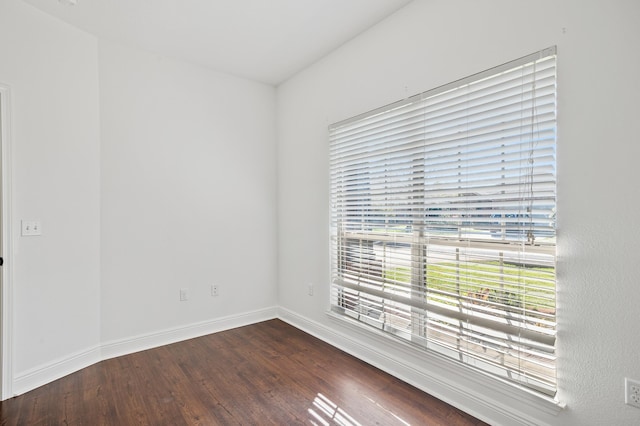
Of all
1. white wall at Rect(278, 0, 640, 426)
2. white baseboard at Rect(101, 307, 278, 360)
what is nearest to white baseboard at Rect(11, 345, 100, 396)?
white baseboard at Rect(101, 307, 278, 360)

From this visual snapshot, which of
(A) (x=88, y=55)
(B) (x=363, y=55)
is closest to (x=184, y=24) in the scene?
(A) (x=88, y=55)

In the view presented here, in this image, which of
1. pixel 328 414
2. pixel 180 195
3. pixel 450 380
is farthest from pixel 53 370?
pixel 450 380

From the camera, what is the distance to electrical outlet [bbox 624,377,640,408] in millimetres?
1435

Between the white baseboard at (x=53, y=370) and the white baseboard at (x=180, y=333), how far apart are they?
0.12m

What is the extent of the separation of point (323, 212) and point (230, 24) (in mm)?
1885

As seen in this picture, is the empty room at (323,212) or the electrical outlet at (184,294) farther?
the electrical outlet at (184,294)

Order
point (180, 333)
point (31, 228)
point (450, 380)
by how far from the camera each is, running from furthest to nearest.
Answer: point (180, 333) → point (31, 228) → point (450, 380)

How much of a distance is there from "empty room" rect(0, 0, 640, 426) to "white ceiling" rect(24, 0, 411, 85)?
0.07 ft

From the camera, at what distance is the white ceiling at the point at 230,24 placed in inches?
93.8

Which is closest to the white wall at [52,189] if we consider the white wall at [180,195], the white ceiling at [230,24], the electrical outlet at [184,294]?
the white wall at [180,195]

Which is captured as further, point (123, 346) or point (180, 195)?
point (180, 195)

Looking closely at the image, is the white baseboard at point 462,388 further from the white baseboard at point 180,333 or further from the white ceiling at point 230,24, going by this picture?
the white ceiling at point 230,24

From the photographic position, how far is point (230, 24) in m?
2.63

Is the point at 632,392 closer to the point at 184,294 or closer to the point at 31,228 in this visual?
the point at 184,294
